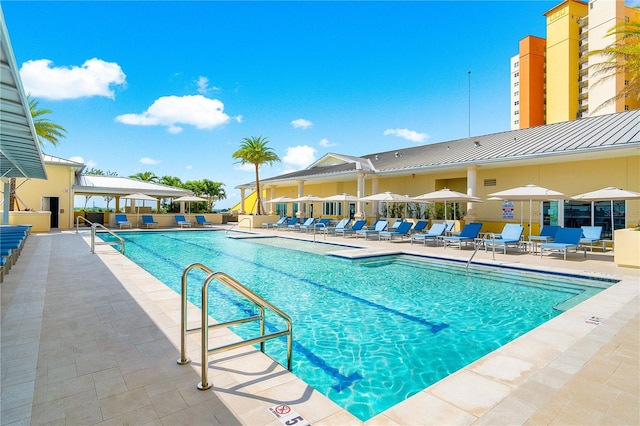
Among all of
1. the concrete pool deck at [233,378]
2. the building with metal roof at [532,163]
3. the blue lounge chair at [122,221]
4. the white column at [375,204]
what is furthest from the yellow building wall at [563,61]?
Result: the concrete pool deck at [233,378]

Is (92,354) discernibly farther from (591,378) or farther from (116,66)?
(116,66)

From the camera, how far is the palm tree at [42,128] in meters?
21.0

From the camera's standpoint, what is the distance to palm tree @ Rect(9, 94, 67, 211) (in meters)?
21.0

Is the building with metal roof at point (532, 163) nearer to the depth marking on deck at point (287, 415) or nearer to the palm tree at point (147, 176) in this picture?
the depth marking on deck at point (287, 415)

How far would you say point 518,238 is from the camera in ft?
42.5

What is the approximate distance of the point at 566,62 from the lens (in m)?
50.6

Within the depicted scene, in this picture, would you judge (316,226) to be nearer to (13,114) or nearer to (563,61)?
(13,114)

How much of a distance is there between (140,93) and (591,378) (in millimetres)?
27622

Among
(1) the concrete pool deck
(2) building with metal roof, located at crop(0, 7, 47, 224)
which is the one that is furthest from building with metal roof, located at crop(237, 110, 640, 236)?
(2) building with metal roof, located at crop(0, 7, 47, 224)

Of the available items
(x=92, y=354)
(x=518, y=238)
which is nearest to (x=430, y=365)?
(x=92, y=354)

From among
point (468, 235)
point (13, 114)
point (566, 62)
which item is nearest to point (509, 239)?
point (468, 235)

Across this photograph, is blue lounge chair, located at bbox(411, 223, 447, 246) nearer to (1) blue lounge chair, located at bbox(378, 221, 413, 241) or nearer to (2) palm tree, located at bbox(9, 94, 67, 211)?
(1) blue lounge chair, located at bbox(378, 221, 413, 241)

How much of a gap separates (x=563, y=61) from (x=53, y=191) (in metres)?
64.7

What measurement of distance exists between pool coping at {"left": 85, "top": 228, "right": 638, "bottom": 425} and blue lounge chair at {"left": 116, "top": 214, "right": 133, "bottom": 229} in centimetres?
2224
